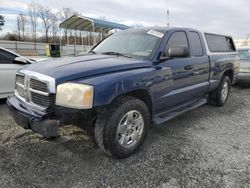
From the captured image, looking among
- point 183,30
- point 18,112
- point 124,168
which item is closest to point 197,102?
point 183,30

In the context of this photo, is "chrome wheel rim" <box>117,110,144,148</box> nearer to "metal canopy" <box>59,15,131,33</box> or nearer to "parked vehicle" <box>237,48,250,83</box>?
"parked vehicle" <box>237,48,250,83</box>

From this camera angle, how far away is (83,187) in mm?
2877

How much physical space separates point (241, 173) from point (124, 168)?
1.42m

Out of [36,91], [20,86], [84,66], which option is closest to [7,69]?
[20,86]

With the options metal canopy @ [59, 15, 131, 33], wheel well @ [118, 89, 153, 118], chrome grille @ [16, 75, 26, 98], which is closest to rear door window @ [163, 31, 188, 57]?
wheel well @ [118, 89, 153, 118]

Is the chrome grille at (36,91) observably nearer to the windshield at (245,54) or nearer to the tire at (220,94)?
the tire at (220,94)

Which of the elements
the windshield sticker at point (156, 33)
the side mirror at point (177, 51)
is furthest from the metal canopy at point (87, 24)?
the side mirror at point (177, 51)

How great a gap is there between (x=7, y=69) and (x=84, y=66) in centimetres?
331

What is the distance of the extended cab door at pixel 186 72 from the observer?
4238mm

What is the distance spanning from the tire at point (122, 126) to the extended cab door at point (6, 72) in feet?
11.6

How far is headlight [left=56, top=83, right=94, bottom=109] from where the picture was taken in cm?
296

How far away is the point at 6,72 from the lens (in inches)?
233

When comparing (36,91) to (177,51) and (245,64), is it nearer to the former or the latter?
(177,51)

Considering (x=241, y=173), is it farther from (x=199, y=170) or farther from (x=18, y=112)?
(x=18, y=112)
